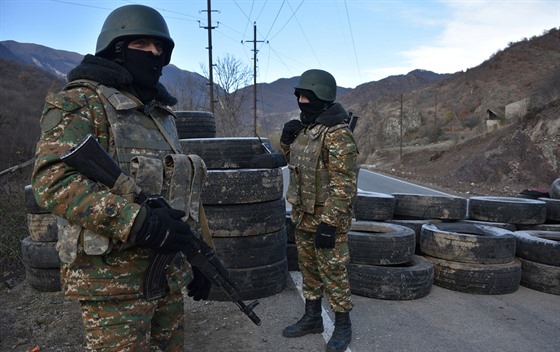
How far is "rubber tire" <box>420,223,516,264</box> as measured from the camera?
497 centimetres

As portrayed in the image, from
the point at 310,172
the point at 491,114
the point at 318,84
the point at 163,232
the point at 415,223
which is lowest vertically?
the point at 415,223

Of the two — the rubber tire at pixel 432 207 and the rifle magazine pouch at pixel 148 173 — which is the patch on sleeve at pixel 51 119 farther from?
the rubber tire at pixel 432 207

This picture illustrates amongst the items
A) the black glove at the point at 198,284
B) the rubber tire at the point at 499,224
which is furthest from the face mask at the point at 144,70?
the rubber tire at the point at 499,224

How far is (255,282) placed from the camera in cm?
465

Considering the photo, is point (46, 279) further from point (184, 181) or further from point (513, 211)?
point (513, 211)

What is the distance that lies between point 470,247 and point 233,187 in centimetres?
285

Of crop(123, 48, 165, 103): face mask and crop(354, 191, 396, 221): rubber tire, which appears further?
crop(354, 191, 396, 221): rubber tire

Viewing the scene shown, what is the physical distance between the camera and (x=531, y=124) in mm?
19844

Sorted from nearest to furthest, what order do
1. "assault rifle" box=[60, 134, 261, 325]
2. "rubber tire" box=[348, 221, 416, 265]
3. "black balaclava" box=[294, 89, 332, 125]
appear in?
"assault rifle" box=[60, 134, 261, 325], "black balaclava" box=[294, 89, 332, 125], "rubber tire" box=[348, 221, 416, 265]

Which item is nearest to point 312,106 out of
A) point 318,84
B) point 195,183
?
point 318,84

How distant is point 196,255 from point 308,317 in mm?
1965

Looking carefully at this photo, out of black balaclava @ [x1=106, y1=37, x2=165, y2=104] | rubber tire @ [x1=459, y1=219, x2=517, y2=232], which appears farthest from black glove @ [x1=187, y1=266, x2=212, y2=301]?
rubber tire @ [x1=459, y1=219, x2=517, y2=232]

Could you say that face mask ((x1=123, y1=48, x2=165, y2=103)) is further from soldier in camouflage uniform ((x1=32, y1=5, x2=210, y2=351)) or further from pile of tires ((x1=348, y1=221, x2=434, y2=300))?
pile of tires ((x1=348, y1=221, x2=434, y2=300))

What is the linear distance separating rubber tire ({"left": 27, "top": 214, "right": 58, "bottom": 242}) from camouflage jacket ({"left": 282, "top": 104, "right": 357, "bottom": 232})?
290 cm
